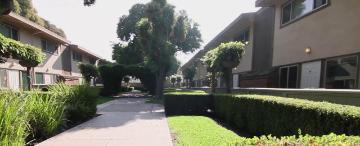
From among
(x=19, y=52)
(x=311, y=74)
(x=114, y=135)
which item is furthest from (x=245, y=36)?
(x=19, y=52)

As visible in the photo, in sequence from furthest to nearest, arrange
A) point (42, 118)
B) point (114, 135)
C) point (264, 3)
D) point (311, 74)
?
1. point (264, 3)
2. point (311, 74)
3. point (114, 135)
4. point (42, 118)

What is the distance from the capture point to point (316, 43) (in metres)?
9.14

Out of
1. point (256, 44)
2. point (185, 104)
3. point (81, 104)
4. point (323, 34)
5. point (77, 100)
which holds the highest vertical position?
point (256, 44)

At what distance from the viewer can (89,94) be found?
10.0 m

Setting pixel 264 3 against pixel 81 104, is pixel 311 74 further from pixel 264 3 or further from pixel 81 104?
pixel 81 104

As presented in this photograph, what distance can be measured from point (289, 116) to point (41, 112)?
6127 mm

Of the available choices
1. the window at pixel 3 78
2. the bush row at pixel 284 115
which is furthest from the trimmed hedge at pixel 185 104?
the window at pixel 3 78

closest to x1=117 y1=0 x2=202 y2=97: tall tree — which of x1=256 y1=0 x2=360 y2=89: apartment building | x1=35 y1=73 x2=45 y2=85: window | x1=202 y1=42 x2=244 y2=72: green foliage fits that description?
x1=35 y1=73 x2=45 y2=85: window

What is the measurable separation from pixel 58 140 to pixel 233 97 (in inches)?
229

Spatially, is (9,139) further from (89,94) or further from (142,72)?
(142,72)

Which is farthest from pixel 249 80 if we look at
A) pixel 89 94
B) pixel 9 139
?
pixel 9 139

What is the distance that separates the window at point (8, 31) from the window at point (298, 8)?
667 inches

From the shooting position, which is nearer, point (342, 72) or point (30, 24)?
point (342, 72)

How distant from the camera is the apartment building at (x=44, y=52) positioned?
16.1 metres
